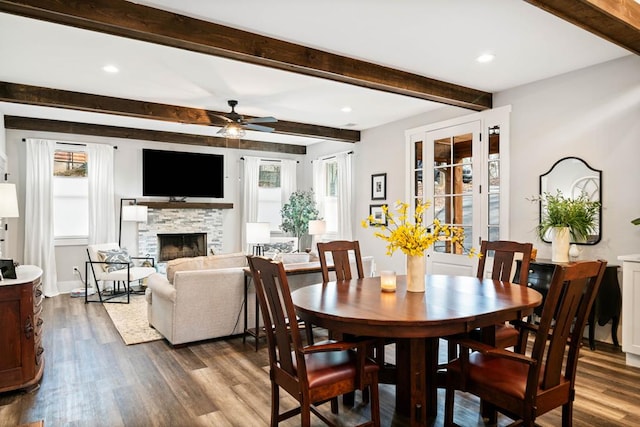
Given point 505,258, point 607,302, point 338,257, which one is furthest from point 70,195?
point 607,302

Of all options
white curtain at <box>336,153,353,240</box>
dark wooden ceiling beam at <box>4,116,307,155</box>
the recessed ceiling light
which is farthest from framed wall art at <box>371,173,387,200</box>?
the recessed ceiling light

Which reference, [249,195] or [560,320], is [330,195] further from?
[560,320]

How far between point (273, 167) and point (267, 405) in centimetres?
643

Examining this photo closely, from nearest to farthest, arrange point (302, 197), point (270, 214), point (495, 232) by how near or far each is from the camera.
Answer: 1. point (495, 232)
2. point (302, 197)
3. point (270, 214)

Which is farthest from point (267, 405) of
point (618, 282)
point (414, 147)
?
point (414, 147)

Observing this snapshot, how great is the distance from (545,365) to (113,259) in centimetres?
600

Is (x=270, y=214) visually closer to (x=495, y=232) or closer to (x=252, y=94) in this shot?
(x=252, y=94)

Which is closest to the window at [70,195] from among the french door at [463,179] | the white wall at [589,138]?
the french door at [463,179]

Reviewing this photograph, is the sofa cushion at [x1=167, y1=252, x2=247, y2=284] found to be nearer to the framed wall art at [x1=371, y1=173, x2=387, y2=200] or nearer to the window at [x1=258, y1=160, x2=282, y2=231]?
the framed wall art at [x1=371, y1=173, x2=387, y2=200]

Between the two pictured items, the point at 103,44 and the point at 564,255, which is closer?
the point at 103,44

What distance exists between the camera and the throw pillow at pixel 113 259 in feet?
20.7

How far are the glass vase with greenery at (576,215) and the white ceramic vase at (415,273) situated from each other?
2132 mm

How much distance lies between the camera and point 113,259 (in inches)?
250

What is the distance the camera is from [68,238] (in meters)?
6.93
